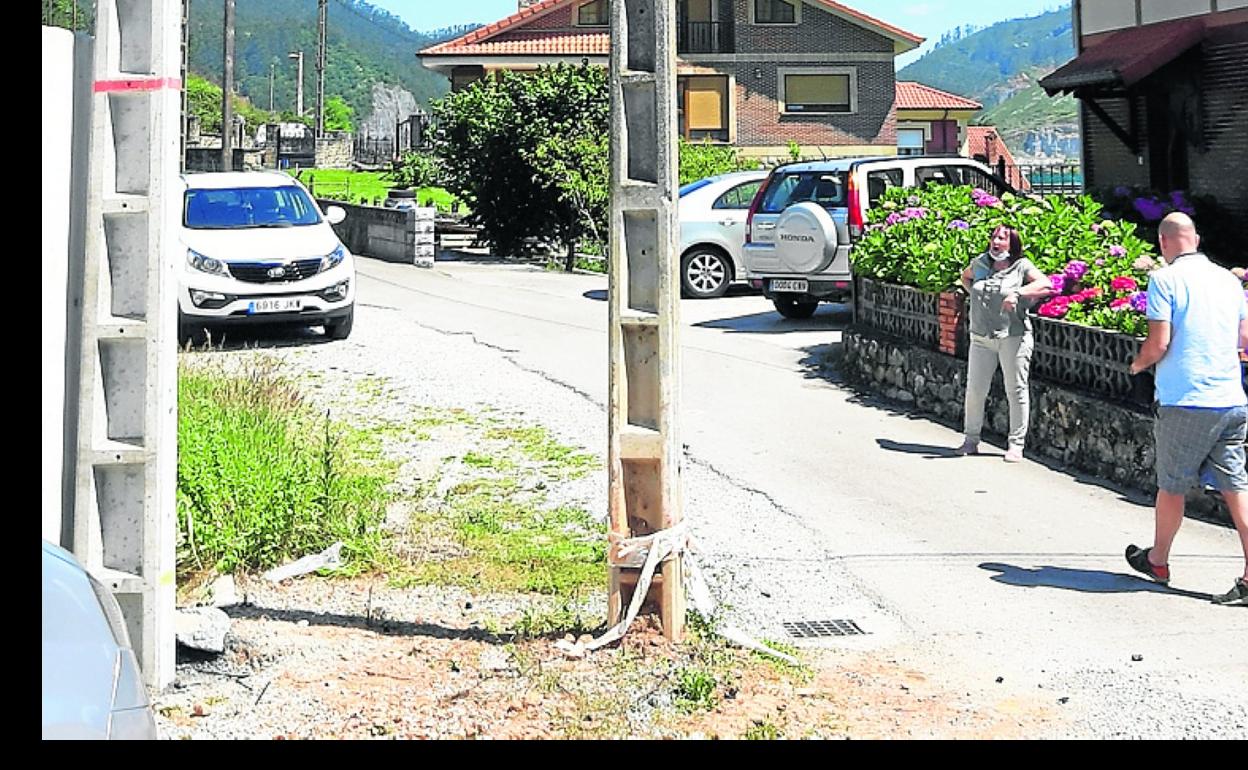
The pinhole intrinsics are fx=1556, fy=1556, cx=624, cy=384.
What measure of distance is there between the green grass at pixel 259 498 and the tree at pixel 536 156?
1751cm

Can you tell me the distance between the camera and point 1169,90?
2056cm

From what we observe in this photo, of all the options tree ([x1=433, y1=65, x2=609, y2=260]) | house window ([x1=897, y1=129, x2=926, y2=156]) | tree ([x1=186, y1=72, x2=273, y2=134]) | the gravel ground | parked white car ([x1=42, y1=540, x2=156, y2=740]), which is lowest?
the gravel ground

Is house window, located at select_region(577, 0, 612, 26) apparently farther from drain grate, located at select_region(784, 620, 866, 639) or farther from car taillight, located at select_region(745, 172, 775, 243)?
drain grate, located at select_region(784, 620, 866, 639)

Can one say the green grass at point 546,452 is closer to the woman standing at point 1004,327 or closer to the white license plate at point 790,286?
the woman standing at point 1004,327

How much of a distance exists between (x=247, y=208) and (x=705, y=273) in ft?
20.7

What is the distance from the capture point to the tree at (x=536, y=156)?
88.6ft

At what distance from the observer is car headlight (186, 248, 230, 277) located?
637 inches

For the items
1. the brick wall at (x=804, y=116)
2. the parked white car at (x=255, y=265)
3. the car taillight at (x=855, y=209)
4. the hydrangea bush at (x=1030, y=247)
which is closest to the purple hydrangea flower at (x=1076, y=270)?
the hydrangea bush at (x=1030, y=247)

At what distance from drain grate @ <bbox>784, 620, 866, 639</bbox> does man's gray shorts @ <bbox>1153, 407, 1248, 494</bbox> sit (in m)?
1.83

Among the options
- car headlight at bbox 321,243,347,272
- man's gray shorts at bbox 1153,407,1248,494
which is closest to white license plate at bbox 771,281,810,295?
car headlight at bbox 321,243,347,272

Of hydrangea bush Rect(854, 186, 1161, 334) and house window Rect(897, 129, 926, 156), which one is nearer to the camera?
hydrangea bush Rect(854, 186, 1161, 334)

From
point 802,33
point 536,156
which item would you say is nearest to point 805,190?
point 536,156

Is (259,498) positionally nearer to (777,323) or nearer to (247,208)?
(247,208)
